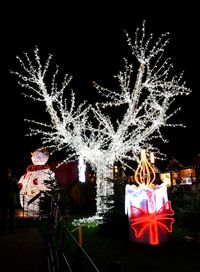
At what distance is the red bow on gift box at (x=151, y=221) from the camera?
7.50 meters

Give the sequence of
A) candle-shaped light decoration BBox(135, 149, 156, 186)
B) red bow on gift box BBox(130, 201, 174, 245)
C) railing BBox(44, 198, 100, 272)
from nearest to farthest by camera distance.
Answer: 1. railing BBox(44, 198, 100, 272)
2. red bow on gift box BBox(130, 201, 174, 245)
3. candle-shaped light decoration BBox(135, 149, 156, 186)

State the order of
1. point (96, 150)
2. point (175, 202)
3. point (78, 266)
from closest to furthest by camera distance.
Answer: point (78, 266) < point (175, 202) < point (96, 150)

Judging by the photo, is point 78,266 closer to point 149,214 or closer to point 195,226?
point 149,214

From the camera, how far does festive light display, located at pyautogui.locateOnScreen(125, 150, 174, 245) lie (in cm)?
A: 751

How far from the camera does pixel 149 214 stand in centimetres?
760

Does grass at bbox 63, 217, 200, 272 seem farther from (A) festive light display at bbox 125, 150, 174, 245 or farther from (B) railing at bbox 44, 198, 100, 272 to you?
(B) railing at bbox 44, 198, 100, 272

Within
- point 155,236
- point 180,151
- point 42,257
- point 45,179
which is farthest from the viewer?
point 180,151

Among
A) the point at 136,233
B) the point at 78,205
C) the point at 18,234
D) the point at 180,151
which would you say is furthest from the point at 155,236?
the point at 180,151

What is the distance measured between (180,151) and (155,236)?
23.7 metres

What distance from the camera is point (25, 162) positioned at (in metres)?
30.9

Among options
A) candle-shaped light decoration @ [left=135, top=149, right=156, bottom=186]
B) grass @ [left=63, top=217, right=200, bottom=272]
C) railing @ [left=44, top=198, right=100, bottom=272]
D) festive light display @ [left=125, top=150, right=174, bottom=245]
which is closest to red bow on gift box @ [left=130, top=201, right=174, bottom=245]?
festive light display @ [left=125, top=150, right=174, bottom=245]

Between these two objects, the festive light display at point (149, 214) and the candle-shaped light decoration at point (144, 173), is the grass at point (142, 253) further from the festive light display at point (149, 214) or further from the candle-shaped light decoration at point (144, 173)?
the candle-shaped light decoration at point (144, 173)

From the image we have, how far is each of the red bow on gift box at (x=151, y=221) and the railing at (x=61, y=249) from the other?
1.47m

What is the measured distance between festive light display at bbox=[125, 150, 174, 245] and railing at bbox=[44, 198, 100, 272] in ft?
4.86
